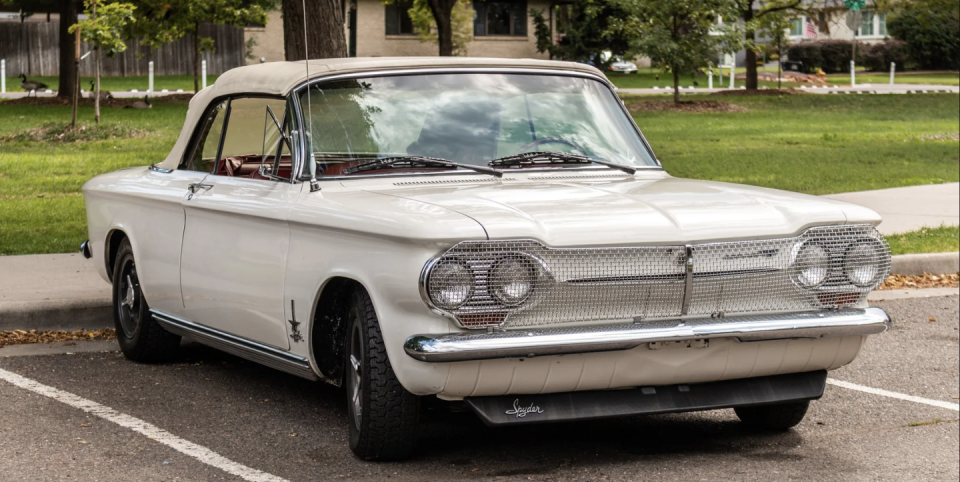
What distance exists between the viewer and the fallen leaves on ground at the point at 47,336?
7910 mm

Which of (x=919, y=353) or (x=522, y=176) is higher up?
(x=522, y=176)

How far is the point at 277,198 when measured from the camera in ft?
18.4

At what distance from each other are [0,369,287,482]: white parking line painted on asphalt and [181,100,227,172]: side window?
4.50ft

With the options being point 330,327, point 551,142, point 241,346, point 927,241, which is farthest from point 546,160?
point 927,241

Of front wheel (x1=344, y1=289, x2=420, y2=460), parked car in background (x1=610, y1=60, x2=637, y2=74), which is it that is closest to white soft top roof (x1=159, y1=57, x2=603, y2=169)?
front wheel (x1=344, y1=289, x2=420, y2=460)

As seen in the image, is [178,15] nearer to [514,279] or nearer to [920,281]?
[920,281]

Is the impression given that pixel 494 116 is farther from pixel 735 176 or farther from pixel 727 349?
pixel 735 176

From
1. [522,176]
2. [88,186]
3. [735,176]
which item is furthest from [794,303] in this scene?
[735,176]

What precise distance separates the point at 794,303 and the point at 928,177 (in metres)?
13.6

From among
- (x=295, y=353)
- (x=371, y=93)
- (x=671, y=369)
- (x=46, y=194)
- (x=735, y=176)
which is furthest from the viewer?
(x=735, y=176)

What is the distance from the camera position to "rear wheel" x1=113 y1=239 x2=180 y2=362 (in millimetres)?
7109

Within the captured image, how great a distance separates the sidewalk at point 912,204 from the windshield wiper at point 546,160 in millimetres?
6872

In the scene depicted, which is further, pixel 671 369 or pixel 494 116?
pixel 494 116

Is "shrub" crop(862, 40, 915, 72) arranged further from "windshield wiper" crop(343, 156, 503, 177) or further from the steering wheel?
"windshield wiper" crop(343, 156, 503, 177)
